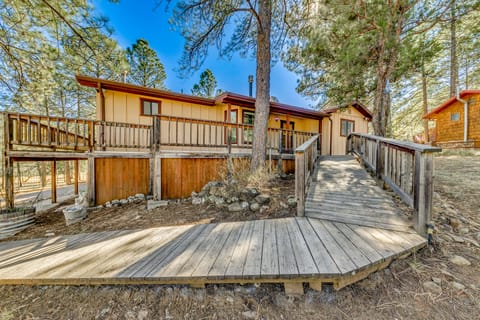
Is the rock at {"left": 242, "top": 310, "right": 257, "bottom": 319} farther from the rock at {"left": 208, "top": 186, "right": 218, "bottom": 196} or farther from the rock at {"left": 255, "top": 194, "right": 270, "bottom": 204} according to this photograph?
the rock at {"left": 208, "top": 186, "right": 218, "bottom": 196}

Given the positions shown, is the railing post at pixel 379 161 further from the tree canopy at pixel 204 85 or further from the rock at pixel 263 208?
the tree canopy at pixel 204 85

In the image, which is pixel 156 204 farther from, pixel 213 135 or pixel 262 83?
pixel 262 83

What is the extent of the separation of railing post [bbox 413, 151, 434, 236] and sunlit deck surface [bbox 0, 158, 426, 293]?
21 centimetres

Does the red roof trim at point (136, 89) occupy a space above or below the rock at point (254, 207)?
above


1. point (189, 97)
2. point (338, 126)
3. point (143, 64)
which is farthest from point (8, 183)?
point (338, 126)

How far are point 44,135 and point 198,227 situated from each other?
6.25m

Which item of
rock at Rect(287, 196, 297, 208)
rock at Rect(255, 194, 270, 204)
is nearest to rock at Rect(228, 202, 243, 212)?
rock at Rect(255, 194, 270, 204)

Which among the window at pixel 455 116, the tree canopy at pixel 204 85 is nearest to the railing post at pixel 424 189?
the window at pixel 455 116

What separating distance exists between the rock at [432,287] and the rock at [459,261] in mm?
543

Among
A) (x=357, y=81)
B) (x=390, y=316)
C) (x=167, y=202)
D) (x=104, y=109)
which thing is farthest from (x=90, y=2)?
(x=357, y=81)

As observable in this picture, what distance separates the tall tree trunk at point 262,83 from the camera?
17.0ft

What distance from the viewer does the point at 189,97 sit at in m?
8.19

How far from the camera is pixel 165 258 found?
2117mm

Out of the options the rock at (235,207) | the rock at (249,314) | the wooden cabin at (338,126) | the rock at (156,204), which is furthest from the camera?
the wooden cabin at (338,126)
